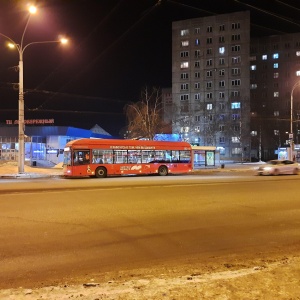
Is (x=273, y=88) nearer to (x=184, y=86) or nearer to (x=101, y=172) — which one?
(x=184, y=86)

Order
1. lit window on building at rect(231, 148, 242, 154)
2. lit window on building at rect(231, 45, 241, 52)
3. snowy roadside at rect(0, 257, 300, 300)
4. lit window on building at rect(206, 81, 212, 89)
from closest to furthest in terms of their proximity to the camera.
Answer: snowy roadside at rect(0, 257, 300, 300) → lit window on building at rect(231, 148, 242, 154) → lit window on building at rect(231, 45, 241, 52) → lit window on building at rect(206, 81, 212, 89)

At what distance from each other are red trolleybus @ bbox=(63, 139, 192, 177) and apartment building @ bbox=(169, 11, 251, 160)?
51.3 meters

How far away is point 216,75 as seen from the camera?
90.4m

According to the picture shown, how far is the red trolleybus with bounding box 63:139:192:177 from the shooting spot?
1123 inches

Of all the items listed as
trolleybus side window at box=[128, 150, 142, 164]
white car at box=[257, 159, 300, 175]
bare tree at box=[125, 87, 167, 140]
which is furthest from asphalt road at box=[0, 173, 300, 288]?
bare tree at box=[125, 87, 167, 140]

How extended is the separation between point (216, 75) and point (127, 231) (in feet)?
278

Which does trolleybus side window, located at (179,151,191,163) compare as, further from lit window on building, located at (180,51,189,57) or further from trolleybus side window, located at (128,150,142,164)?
lit window on building, located at (180,51,189,57)

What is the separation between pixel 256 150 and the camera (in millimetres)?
103688

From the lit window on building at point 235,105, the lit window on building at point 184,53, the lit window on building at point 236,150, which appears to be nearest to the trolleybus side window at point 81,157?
the lit window on building at point 236,150

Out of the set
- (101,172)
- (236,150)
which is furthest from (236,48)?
(101,172)

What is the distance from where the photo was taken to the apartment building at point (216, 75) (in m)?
85.4

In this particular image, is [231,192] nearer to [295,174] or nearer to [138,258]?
[138,258]

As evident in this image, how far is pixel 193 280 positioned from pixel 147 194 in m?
10.7

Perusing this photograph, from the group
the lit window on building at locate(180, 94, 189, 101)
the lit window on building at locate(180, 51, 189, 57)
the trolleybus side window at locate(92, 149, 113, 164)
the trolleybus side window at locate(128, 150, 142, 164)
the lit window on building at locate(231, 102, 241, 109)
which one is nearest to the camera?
the trolleybus side window at locate(92, 149, 113, 164)
